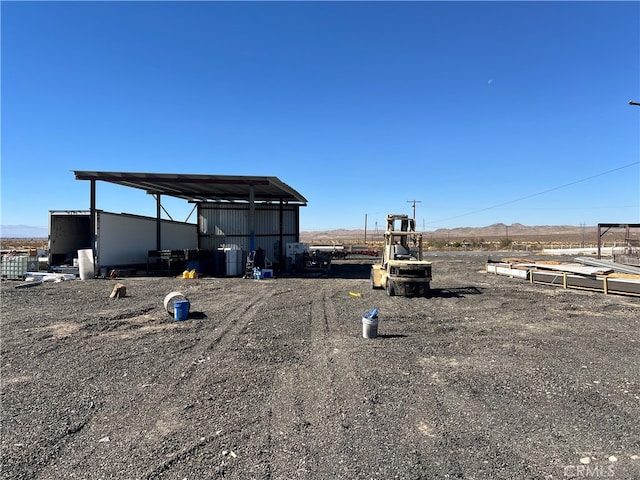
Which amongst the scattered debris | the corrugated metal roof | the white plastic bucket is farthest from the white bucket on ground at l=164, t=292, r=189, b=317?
the white plastic bucket

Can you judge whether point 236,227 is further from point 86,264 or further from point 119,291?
point 119,291

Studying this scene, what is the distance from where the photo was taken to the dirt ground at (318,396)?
3.60 metres

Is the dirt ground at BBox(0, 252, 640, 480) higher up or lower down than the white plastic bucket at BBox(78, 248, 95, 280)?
lower down

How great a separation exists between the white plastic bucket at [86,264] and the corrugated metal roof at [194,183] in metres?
4.17

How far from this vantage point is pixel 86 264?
19719mm

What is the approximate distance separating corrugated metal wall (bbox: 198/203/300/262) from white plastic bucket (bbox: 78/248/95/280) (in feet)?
28.6

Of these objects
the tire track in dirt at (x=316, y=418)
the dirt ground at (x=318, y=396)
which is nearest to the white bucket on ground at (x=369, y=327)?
the dirt ground at (x=318, y=396)

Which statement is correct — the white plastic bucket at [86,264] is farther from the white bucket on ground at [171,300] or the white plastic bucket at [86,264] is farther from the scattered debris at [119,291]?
the white bucket on ground at [171,300]

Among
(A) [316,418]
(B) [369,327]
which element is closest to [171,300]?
(B) [369,327]

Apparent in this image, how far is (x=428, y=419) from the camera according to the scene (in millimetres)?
4453

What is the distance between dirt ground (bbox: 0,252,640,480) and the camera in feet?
11.8

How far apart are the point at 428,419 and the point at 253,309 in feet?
26.4

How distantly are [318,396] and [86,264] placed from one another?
19364mm

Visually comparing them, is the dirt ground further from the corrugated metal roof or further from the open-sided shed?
the open-sided shed
